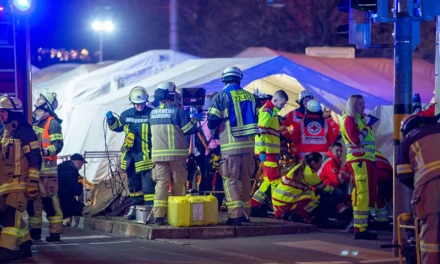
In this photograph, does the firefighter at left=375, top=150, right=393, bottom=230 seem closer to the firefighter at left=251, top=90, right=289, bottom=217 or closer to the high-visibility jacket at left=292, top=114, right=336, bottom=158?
the high-visibility jacket at left=292, top=114, right=336, bottom=158

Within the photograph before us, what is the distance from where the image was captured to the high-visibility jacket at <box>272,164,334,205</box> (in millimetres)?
15078

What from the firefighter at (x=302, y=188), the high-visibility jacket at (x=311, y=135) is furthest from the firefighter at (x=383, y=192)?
the high-visibility jacket at (x=311, y=135)

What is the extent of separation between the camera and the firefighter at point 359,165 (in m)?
13.5

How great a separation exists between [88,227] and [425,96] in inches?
409

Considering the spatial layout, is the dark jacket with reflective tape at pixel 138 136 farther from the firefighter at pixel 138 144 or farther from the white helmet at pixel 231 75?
the white helmet at pixel 231 75

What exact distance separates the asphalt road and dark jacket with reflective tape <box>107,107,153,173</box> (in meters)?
1.25

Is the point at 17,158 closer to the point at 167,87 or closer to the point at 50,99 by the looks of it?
the point at 50,99

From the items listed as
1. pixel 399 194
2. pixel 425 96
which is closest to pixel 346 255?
pixel 399 194

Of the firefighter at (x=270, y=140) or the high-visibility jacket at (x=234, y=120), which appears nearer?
the high-visibility jacket at (x=234, y=120)

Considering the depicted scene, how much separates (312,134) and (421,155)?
7189 mm

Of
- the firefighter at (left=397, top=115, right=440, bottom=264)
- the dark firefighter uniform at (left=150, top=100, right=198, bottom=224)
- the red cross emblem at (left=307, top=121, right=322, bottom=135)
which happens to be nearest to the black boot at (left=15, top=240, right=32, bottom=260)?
the dark firefighter uniform at (left=150, top=100, right=198, bottom=224)

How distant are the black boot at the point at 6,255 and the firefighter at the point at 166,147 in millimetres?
2939

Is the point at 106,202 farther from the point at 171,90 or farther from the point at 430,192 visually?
the point at 430,192

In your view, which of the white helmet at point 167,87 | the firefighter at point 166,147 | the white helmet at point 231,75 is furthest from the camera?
the white helmet at point 167,87
